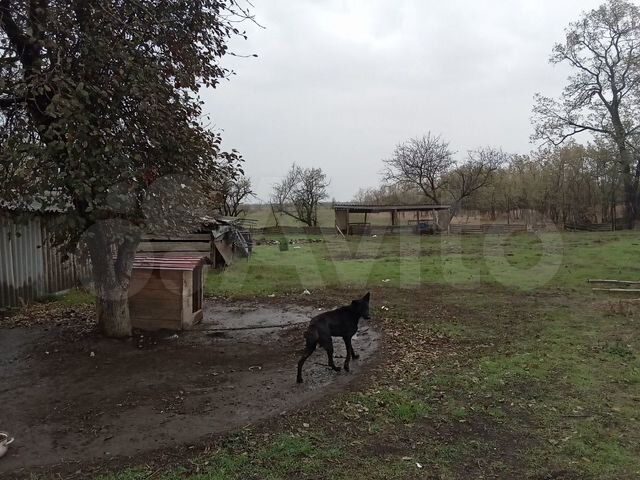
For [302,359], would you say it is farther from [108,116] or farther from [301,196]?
[301,196]

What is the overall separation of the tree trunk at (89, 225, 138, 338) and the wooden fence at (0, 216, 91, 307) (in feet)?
6.77

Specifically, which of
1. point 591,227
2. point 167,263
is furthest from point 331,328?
point 591,227

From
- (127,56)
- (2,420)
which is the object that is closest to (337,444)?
(2,420)

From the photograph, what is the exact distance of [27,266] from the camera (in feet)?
31.1

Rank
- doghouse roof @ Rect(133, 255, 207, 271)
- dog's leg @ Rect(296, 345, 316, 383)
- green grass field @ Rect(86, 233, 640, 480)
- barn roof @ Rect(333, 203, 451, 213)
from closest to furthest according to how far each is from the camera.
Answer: green grass field @ Rect(86, 233, 640, 480)
dog's leg @ Rect(296, 345, 316, 383)
doghouse roof @ Rect(133, 255, 207, 271)
barn roof @ Rect(333, 203, 451, 213)

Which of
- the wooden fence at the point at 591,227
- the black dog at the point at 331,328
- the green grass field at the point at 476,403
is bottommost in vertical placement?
the green grass field at the point at 476,403

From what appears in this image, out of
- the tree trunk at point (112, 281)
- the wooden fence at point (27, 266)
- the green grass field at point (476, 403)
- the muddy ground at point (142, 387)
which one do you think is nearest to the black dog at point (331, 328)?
the muddy ground at point (142, 387)

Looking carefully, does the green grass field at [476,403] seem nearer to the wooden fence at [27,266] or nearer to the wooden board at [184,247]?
the wooden fence at [27,266]

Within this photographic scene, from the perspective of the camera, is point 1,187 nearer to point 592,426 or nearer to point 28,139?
point 28,139

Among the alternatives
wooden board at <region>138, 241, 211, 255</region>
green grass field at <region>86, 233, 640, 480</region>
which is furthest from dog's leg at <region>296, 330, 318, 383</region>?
wooden board at <region>138, 241, 211, 255</region>

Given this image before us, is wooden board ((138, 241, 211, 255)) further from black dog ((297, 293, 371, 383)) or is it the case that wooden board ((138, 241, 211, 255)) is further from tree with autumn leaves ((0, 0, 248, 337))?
black dog ((297, 293, 371, 383))

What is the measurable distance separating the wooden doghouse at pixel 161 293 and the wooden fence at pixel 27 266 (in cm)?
202

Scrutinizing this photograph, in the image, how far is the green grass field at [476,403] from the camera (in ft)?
11.4

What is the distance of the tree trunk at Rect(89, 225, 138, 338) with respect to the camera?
6.49 m
